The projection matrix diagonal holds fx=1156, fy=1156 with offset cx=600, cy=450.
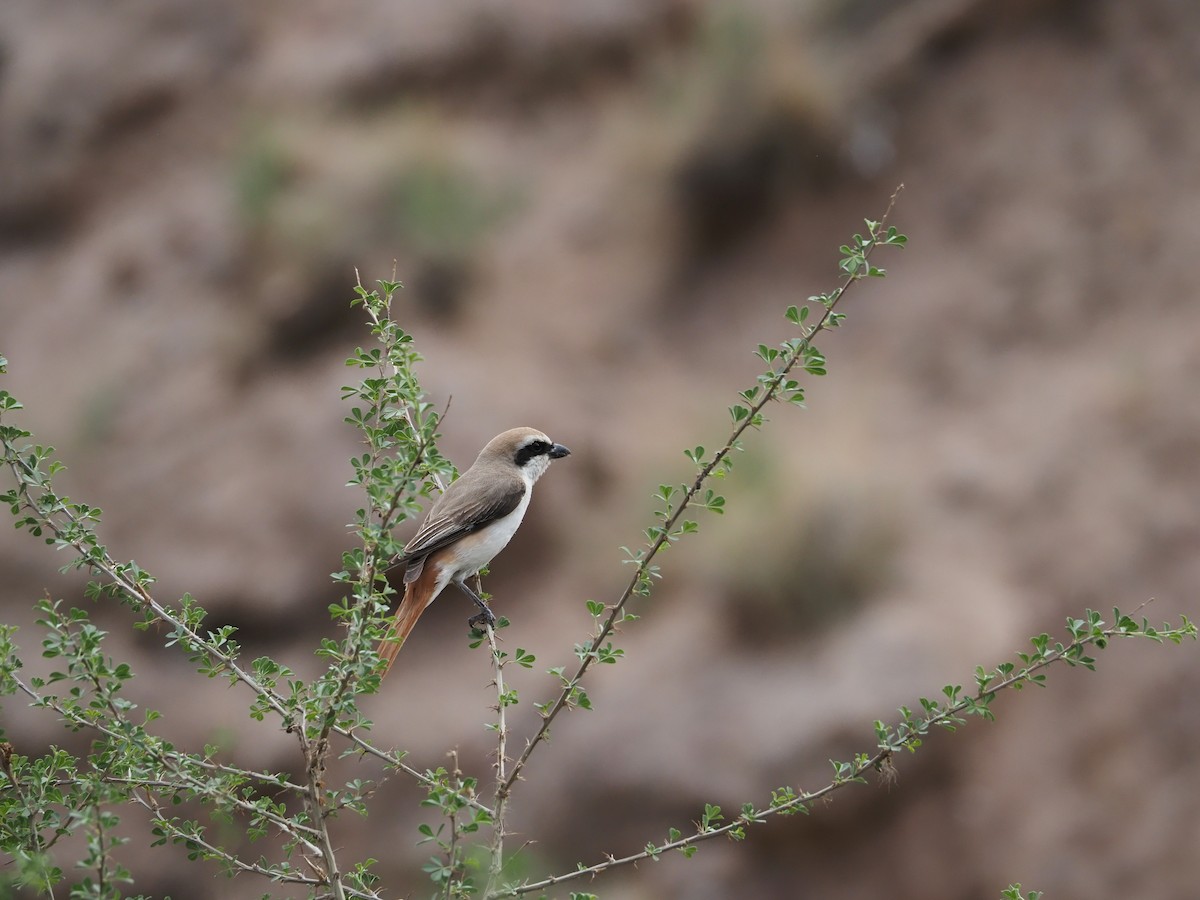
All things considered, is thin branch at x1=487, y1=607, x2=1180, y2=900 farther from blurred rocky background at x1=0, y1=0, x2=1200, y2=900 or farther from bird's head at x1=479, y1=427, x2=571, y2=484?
blurred rocky background at x1=0, y1=0, x2=1200, y2=900

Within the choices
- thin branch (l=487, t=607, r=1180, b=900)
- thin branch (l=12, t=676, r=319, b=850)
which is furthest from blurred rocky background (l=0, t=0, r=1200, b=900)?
thin branch (l=12, t=676, r=319, b=850)

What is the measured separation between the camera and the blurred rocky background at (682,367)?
798cm

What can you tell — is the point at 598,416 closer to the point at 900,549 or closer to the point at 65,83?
the point at 900,549

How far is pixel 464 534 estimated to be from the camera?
424cm

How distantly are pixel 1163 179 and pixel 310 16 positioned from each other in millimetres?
9145

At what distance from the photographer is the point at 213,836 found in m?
7.57

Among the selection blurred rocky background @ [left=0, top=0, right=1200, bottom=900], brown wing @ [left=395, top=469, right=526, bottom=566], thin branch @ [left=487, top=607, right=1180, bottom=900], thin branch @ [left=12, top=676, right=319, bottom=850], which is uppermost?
blurred rocky background @ [left=0, top=0, right=1200, bottom=900]

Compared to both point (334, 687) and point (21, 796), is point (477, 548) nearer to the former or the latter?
point (334, 687)

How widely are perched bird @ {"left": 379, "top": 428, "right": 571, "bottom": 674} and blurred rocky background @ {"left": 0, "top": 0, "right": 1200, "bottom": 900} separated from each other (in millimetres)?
3414

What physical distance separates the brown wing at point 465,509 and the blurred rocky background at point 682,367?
3.45 m

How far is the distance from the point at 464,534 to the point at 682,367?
22.1 feet

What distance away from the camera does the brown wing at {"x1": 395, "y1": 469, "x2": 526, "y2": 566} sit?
4172 millimetres

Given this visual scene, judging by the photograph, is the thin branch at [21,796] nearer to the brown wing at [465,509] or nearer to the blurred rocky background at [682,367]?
the brown wing at [465,509]

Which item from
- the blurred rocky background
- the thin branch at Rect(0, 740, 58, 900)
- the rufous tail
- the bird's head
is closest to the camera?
the thin branch at Rect(0, 740, 58, 900)
